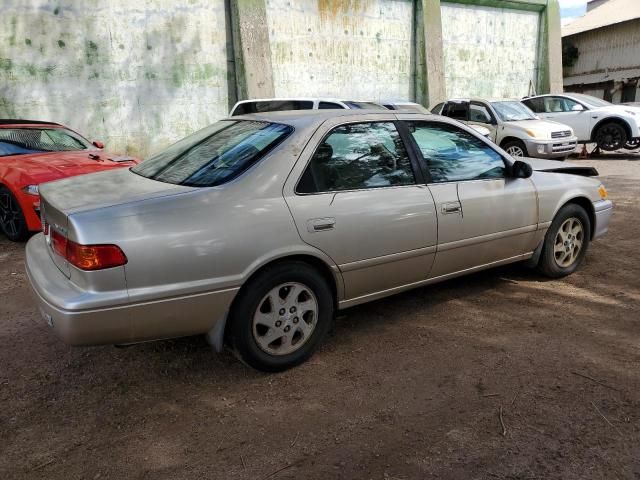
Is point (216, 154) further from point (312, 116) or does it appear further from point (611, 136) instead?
point (611, 136)

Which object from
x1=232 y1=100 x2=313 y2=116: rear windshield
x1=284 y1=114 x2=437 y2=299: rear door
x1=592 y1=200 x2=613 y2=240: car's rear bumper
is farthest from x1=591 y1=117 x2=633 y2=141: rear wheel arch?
x1=284 y1=114 x2=437 y2=299: rear door

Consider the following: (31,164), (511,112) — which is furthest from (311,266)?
(511,112)

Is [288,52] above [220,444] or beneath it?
above

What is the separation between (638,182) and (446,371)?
26.2 ft

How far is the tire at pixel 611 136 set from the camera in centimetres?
1307

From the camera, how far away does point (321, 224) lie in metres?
3.22

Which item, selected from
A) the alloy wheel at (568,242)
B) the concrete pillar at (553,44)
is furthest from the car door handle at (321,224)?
the concrete pillar at (553,44)

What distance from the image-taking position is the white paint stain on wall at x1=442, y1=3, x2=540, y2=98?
54.9 ft

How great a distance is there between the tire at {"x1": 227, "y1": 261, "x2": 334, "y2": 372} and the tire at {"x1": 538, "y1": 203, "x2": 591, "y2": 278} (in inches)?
87.2

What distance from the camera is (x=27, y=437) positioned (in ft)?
8.77

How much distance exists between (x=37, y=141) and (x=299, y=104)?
14.2 feet

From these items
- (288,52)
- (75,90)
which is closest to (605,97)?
(288,52)

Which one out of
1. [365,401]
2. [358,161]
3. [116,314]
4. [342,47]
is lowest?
[365,401]

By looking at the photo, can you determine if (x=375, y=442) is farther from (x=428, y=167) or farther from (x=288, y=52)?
(x=288, y=52)
